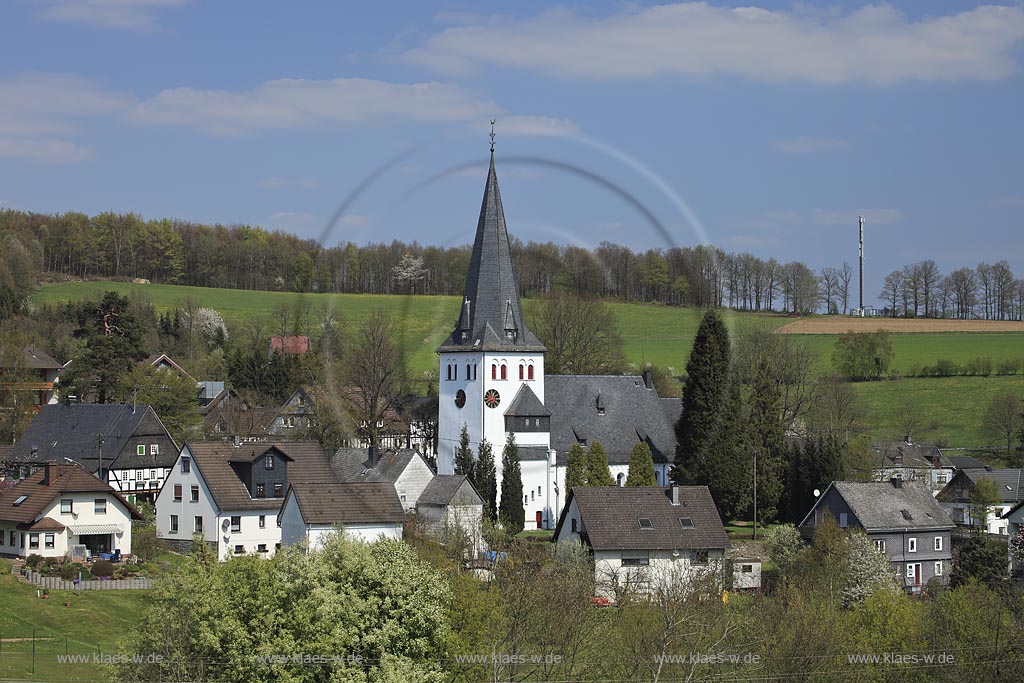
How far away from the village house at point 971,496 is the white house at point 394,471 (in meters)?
24.5

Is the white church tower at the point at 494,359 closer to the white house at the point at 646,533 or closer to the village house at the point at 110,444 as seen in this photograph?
the village house at the point at 110,444

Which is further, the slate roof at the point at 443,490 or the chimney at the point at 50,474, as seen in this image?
the slate roof at the point at 443,490

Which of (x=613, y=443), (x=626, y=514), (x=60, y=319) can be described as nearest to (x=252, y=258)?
(x=60, y=319)

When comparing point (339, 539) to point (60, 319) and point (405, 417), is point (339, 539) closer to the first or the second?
point (405, 417)

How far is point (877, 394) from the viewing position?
9581 cm

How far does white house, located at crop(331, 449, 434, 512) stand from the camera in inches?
2366

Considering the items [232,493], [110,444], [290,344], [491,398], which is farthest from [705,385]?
[290,344]

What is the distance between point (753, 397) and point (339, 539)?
38.8 metres

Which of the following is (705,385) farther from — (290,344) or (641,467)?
(290,344)

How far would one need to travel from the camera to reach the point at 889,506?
55531 millimetres

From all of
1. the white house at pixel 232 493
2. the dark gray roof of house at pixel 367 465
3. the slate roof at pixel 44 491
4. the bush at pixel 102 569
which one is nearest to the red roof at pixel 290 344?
the dark gray roof of house at pixel 367 465

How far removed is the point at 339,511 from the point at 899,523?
22233 millimetres

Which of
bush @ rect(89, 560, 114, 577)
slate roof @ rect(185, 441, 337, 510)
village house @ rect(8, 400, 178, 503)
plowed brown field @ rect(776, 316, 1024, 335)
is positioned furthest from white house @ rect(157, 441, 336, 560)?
plowed brown field @ rect(776, 316, 1024, 335)

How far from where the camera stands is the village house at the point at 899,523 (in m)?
54.3
